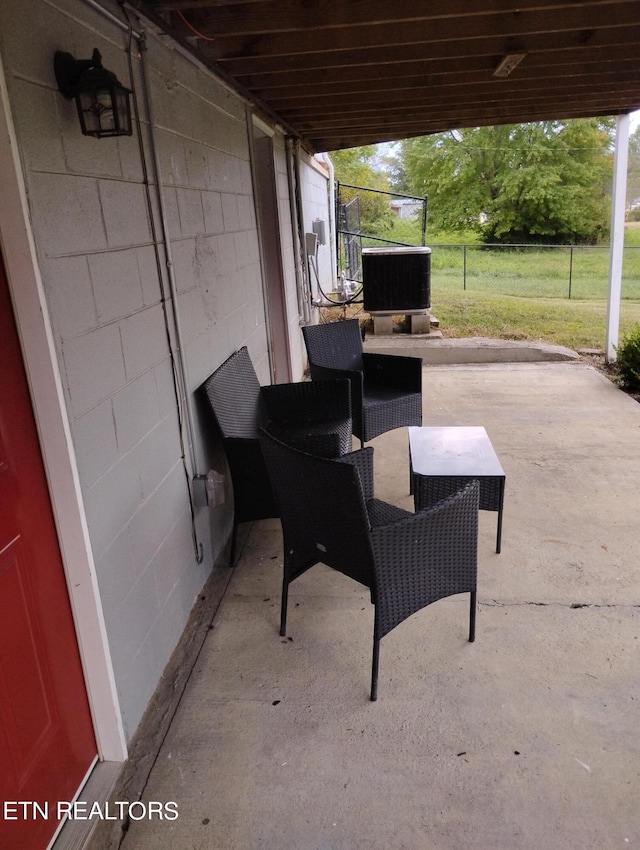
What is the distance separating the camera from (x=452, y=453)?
10.1 feet

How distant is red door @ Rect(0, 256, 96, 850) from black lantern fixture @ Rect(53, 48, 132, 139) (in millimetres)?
529

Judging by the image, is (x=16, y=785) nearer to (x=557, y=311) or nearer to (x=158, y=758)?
(x=158, y=758)

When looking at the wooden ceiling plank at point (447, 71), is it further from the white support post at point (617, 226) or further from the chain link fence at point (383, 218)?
the chain link fence at point (383, 218)

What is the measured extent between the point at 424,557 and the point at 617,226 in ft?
17.0

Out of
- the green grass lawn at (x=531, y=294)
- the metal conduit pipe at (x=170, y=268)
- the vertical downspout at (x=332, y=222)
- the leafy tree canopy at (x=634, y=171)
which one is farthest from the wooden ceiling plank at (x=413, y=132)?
the leafy tree canopy at (x=634, y=171)

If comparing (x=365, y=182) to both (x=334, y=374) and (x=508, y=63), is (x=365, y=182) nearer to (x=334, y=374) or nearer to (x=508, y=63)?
(x=334, y=374)

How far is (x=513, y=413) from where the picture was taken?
4949 mm

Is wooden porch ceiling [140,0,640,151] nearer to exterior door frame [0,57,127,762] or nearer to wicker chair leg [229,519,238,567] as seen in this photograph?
exterior door frame [0,57,127,762]

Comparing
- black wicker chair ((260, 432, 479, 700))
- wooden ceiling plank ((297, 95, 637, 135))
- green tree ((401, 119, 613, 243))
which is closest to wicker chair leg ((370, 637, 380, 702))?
black wicker chair ((260, 432, 479, 700))

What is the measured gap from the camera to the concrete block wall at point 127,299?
158cm

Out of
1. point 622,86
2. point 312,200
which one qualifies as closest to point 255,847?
point 622,86

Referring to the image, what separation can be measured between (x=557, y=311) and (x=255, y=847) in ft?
30.4

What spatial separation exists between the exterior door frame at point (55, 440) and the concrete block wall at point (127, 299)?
5 centimetres

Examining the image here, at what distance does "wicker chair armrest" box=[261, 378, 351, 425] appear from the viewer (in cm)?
347
